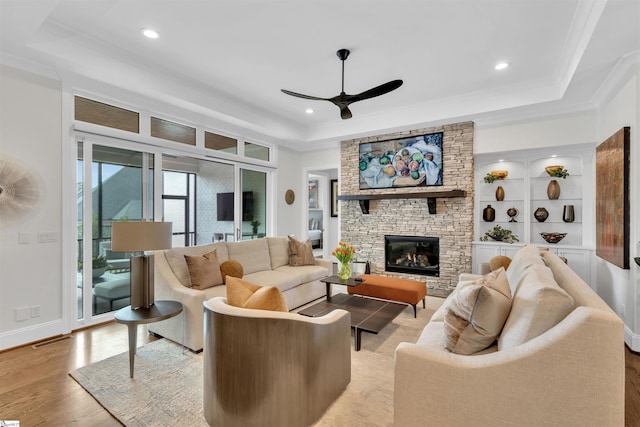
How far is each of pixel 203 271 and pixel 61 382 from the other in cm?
138

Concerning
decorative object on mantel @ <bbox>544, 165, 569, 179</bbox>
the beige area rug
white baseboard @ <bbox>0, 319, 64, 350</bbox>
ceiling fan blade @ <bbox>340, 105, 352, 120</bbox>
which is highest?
ceiling fan blade @ <bbox>340, 105, 352, 120</bbox>

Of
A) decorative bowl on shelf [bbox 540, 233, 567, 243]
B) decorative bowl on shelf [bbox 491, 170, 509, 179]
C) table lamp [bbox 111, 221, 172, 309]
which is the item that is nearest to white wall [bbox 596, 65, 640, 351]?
decorative bowl on shelf [bbox 540, 233, 567, 243]

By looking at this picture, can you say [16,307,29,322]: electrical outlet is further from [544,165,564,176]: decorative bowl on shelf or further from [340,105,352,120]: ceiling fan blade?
[544,165,564,176]: decorative bowl on shelf

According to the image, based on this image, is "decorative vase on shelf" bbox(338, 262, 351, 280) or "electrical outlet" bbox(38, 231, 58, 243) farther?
"decorative vase on shelf" bbox(338, 262, 351, 280)

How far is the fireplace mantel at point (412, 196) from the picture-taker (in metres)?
4.94

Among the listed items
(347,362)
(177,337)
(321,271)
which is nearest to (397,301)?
(321,271)

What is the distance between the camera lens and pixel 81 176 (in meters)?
3.52

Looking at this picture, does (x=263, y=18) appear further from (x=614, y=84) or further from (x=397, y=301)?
(x=614, y=84)

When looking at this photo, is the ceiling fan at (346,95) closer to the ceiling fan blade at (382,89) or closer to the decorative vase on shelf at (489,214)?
the ceiling fan blade at (382,89)

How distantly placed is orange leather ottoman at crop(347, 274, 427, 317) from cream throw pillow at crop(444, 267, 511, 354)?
1938 mm

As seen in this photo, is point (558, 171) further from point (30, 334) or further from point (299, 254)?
point (30, 334)

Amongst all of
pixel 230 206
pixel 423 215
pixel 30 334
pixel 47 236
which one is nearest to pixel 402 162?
pixel 423 215

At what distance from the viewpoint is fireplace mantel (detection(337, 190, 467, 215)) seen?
494cm

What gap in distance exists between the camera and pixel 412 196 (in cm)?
529
